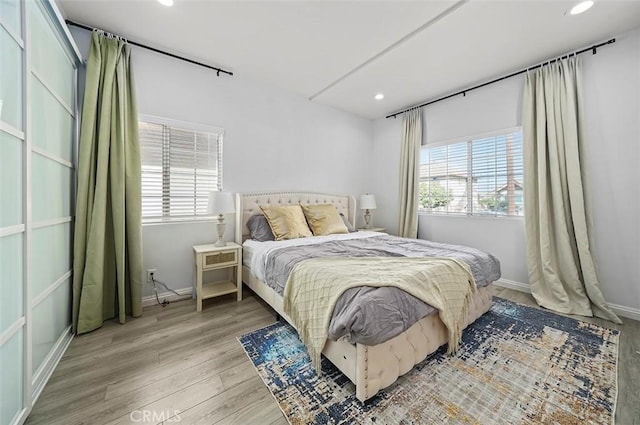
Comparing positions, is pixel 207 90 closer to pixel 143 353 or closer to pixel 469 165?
pixel 143 353

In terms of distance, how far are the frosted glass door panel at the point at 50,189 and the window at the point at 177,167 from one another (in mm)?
671

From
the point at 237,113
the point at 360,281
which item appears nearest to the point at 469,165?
the point at 360,281

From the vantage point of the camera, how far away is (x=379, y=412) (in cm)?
134

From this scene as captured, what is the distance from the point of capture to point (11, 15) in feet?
3.96

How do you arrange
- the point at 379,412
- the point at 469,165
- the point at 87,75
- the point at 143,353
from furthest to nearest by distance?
1. the point at 469,165
2. the point at 87,75
3. the point at 143,353
4. the point at 379,412

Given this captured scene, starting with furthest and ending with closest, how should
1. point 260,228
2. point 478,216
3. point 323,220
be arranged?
point 478,216 → point 323,220 → point 260,228

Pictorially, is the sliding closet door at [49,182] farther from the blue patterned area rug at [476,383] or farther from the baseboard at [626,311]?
the baseboard at [626,311]

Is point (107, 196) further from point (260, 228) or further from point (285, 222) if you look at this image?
point (285, 222)

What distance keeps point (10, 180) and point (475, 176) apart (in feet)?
14.5

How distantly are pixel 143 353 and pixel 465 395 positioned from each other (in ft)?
7.22

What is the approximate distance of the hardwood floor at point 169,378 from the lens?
4.34 ft

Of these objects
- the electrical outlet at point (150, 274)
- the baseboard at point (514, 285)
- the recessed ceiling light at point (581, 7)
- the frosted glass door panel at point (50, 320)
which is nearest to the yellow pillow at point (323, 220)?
the electrical outlet at point (150, 274)

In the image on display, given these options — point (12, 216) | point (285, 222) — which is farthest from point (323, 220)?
point (12, 216)

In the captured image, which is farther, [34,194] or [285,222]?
[285,222]
